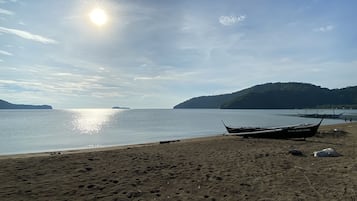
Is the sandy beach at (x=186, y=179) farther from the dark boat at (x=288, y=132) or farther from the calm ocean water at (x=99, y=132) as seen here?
the calm ocean water at (x=99, y=132)

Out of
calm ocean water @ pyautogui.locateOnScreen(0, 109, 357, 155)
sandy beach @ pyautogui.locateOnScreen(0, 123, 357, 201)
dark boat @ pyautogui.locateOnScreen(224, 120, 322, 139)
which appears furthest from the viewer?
calm ocean water @ pyautogui.locateOnScreen(0, 109, 357, 155)

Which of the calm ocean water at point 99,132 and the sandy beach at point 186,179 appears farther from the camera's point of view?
the calm ocean water at point 99,132

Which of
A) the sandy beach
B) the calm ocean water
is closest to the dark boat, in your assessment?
the sandy beach

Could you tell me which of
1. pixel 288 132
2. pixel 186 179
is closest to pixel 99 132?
pixel 288 132

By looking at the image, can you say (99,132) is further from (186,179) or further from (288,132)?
(186,179)

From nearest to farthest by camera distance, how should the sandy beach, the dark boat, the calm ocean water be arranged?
the sandy beach
the dark boat
the calm ocean water

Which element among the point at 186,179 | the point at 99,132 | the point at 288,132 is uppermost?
the point at 99,132

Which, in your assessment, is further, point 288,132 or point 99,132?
point 99,132

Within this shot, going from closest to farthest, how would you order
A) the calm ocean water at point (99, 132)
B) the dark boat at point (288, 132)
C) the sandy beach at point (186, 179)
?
1. the sandy beach at point (186, 179)
2. the dark boat at point (288, 132)
3. the calm ocean water at point (99, 132)

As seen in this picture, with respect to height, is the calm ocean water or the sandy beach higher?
the calm ocean water

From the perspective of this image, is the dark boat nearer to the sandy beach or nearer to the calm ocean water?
the sandy beach

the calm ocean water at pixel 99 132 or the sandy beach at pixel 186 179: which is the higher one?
the calm ocean water at pixel 99 132

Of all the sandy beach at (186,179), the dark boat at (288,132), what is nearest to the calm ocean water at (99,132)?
the dark boat at (288,132)

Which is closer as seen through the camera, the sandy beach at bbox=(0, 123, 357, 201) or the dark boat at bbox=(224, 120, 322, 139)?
the sandy beach at bbox=(0, 123, 357, 201)
